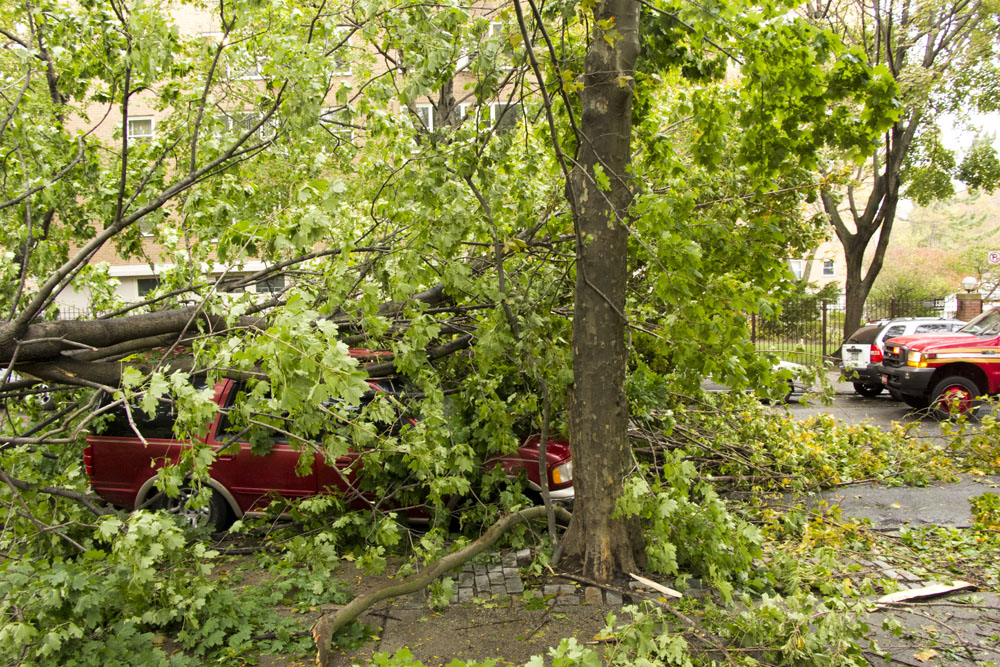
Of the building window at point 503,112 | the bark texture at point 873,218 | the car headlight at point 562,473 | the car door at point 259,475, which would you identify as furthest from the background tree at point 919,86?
the car door at point 259,475

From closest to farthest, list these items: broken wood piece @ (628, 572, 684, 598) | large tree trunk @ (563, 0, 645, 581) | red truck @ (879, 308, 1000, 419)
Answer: broken wood piece @ (628, 572, 684, 598) → large tree trunk @ (563, 0, 645, 581) → red truck @ (879, 308, 1000, 419)

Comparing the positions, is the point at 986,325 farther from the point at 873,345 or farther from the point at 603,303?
the point at 603,303

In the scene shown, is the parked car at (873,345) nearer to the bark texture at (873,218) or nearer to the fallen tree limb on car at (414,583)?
the bark texture at (873,218)

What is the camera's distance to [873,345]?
14.4 meters

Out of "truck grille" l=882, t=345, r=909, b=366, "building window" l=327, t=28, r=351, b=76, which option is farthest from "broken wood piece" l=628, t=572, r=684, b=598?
"truck grille" l=882, t=345, r=909, b=366

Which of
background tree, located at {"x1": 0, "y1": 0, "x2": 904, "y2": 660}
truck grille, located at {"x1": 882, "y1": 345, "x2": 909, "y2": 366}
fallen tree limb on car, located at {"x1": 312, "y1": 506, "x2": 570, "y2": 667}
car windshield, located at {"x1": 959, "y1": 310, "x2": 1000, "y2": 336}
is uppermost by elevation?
background tree, located at {"x1": 0, "y1": 0, "x2": 904, "y2": 660}

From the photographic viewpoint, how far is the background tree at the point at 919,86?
52.2ft

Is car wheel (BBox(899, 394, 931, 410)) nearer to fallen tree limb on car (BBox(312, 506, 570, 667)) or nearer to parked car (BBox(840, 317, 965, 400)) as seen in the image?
parked car (BBox(840, 317, 965, 400))

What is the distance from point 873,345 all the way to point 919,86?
19.0 ft

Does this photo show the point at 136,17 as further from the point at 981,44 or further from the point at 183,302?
the point at 981,44

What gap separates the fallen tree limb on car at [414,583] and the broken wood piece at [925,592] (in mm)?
2324

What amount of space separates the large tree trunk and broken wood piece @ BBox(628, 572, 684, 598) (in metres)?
0.16

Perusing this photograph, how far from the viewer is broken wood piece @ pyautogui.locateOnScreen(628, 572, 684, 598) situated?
15.3 ft

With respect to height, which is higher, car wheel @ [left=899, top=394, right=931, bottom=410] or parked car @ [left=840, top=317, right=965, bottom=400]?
parked car @ [left=840, top=317, right=965, bottom=400]
